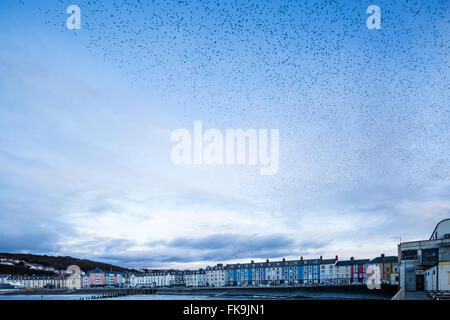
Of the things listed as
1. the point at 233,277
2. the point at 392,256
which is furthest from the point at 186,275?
the point at 392,256

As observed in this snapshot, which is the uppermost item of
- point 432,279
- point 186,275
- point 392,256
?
point 432,279

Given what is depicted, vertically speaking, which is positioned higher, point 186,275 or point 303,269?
point 303,269

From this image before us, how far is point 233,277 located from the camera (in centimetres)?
12088

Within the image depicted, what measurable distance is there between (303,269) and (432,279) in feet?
245
